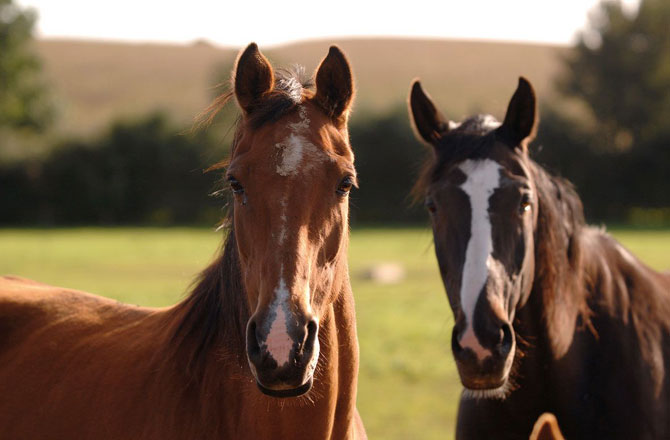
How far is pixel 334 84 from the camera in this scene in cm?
296

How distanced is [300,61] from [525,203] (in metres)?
58.8

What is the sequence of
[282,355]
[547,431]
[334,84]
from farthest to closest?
[334,84], [282,355], [547,431]

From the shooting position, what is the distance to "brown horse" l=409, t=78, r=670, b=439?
3.61 m

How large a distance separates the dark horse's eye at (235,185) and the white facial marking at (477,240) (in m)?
1.25

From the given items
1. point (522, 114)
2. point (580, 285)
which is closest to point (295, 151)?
point (522, 114)

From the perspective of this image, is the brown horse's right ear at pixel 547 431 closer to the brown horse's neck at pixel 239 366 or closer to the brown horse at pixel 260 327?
the brown horse at pixel 260 327

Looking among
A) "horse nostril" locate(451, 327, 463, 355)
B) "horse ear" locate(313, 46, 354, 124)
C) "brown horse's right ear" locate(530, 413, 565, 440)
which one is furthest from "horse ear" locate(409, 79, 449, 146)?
"brown horse's right ear" locate(530, 413, 565, 440)

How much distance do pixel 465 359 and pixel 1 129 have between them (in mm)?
44414

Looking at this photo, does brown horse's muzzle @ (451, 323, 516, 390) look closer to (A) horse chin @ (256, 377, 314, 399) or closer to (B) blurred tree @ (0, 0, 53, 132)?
(A) horse chin @ (256, 377, 314, 399)

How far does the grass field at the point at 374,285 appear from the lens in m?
8.57

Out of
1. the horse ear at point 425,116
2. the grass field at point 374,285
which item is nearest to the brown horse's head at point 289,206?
the grass field at point 374,285

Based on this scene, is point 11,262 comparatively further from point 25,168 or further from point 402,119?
point 402,119

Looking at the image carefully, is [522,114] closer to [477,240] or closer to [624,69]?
[477,240]

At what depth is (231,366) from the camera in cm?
286
